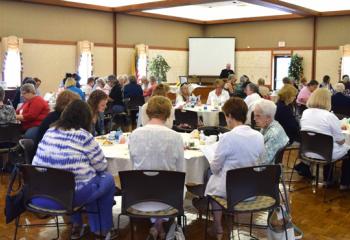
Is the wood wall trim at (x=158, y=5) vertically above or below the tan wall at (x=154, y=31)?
above

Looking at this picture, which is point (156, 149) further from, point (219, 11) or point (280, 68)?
point (280, 68)

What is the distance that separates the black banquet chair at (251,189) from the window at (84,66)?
10524 millimetres

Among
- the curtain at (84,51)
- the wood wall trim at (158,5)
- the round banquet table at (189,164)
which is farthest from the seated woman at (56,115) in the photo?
the curtain at (84,51)

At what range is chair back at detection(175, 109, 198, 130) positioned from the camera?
6.99 metres

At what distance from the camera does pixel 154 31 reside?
1559cm

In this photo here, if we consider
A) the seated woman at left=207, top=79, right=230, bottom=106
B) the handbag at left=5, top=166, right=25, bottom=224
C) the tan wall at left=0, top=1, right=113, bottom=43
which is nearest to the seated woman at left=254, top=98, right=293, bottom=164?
the handbag at left=5, top=166, right=25, bottom=224

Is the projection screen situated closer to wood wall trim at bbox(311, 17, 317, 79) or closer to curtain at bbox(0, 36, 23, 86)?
Result: wood wall trim at bbox(311, 17, 317, 79)

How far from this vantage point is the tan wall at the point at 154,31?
1459cm

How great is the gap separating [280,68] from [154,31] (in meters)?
4.76

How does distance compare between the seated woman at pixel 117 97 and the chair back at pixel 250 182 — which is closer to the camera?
the chair back at pixel 250 182

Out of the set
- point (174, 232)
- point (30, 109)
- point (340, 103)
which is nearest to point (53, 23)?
point (30, 109)

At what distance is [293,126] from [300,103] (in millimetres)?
4618

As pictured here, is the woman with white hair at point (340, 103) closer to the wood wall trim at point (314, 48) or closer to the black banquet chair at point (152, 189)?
the black banquet chair at point (152, 189)

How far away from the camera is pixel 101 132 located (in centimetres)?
891
